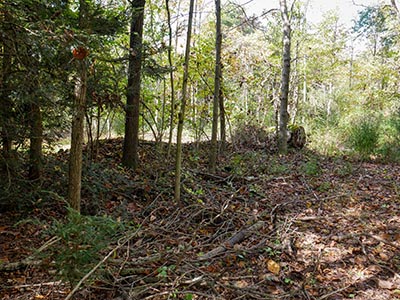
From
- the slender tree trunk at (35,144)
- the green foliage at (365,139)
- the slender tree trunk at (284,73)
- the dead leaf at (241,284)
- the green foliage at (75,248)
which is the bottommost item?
the dead leaf at (241,284)

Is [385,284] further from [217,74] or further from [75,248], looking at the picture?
[217,74]

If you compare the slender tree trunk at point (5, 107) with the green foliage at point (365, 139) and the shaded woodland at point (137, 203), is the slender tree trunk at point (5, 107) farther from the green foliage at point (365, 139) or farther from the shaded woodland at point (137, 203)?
the green foliage at point (365, 139)

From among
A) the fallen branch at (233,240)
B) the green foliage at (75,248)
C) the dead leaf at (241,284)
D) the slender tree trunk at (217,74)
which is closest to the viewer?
the green foliage at (75,248)

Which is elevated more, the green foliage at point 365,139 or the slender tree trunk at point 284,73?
the slender tree trunk at point 284,73

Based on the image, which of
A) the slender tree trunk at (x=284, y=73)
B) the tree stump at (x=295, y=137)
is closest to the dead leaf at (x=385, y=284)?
the slender tree trunk at (x=284, y=73)

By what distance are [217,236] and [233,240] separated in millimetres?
204

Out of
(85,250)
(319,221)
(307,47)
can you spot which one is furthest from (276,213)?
(307,47)

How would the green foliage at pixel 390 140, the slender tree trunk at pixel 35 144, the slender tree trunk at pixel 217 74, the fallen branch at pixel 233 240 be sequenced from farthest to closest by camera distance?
the green foliage at pixel 390 140
the slender tree trunk at pixel 217 74
the slender tree trunk at pixel 35 144
the fallen branch at pixel 233 240

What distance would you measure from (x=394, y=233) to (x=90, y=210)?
12.0 ft

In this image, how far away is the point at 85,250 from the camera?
1869 mm

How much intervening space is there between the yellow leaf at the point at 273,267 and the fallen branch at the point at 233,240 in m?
0.43

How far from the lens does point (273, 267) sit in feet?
9.41

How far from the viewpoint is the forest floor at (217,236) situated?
7.89 feet

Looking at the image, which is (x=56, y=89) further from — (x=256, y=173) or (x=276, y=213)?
(x=256, y=173)
